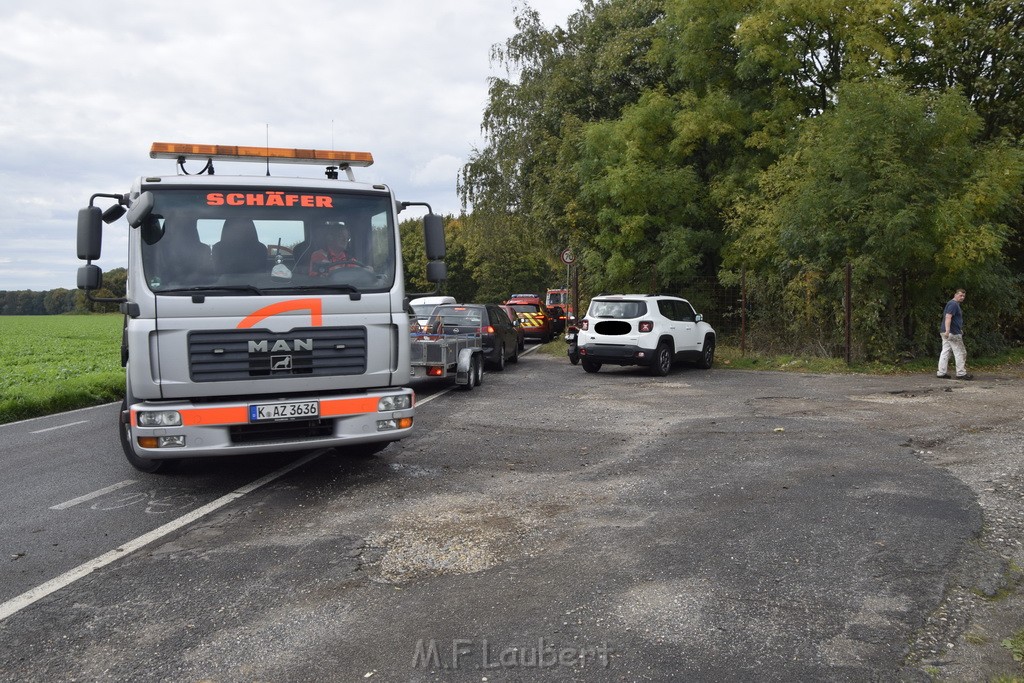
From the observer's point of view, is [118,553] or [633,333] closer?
[118,553]

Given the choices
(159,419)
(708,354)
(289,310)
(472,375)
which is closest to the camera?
(159,419)

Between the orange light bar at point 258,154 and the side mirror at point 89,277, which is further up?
the orange light bar at point 258,154

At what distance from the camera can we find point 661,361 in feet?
55.3

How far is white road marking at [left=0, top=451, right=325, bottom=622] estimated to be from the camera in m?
4.44

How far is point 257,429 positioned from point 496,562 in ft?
8.72

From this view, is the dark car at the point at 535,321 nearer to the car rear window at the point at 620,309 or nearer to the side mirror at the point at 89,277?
the car rear window at the point at 620,309

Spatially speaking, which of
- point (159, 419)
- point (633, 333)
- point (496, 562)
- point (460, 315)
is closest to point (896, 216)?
point (633, 333)

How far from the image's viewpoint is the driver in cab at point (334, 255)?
7.03 meters

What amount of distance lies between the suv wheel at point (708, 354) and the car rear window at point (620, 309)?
2.70 metres

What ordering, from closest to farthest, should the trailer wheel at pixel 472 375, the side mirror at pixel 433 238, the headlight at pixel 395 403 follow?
1. the headlight at pixel 395 403
2. the side mirror at pixel 433 238
3. the trailer wheel at pixel 472 375

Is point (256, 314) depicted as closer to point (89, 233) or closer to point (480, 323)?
point (89, 233)

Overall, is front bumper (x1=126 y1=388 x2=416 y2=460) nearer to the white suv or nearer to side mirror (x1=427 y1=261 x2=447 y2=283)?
side mirror (x1=427 y1=261 x2=447 y2=283)

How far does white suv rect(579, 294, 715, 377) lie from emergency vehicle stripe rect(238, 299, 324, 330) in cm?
1062

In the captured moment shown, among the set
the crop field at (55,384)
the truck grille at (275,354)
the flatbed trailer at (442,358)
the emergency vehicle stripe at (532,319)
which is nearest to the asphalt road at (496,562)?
the truck grille at (275,354)
